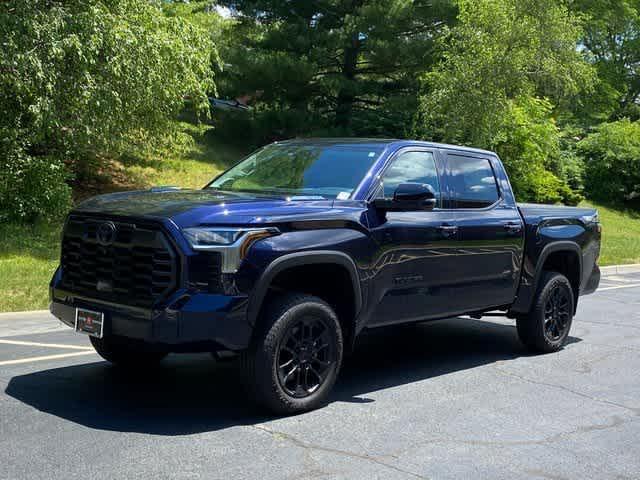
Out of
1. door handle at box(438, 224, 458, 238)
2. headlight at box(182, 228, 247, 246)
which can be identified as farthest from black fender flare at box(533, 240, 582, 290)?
headlight at box(182, 228, 247, 246)

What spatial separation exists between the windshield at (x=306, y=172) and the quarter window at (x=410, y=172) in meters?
0.18

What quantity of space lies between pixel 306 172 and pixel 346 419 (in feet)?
6.65

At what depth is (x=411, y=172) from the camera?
6598mm

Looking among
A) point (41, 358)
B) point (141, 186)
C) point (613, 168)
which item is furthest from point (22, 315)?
point (613, 168)

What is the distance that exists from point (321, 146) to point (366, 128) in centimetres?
2116

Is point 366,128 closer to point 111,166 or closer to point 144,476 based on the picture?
point 111,166

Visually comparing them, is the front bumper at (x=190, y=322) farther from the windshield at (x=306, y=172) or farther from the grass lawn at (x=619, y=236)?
the grass lawn at (x=619, y=236)

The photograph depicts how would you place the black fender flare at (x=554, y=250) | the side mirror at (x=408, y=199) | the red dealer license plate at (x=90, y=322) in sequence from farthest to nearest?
the black fender flare at (x=554, y=250) < the side mirror at (x=408, y=199) < the red dealer license plate at (x=90, y=322)

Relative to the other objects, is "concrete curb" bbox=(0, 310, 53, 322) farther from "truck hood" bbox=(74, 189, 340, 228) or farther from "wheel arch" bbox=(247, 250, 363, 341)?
"wheel arch" bbox=(247, 250, 363, 341)

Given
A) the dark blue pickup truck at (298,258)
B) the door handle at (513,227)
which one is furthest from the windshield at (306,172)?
the door handle at (513,227)

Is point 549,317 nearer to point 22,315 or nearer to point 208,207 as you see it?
point 208,207

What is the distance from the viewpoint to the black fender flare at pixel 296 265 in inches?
200

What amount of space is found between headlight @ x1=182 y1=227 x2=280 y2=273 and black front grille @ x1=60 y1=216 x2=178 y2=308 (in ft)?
0.54

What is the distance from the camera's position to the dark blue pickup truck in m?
4.98
